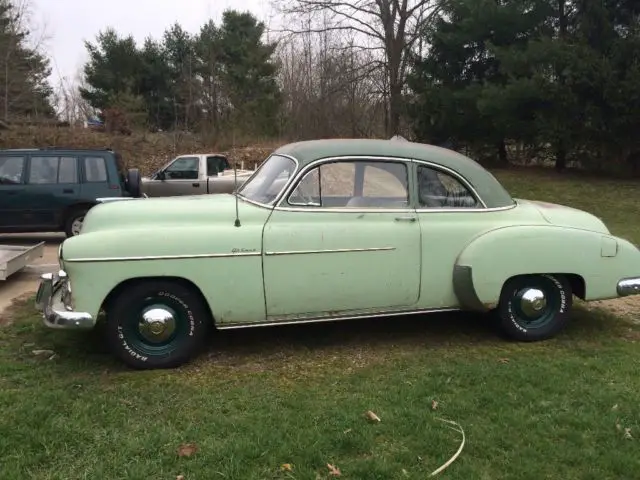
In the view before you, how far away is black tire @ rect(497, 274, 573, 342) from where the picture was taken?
17.0ft

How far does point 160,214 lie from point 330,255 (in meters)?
1.39

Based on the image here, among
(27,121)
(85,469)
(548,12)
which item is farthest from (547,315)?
(27,121)

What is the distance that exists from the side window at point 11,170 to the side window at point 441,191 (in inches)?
316

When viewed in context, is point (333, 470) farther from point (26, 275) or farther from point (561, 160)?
point (561, 160)

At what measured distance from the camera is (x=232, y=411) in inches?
152

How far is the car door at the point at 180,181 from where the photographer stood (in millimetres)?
13547

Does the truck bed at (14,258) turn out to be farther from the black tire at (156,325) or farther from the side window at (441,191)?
the side window at (441,191)

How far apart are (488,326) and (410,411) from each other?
2143mm

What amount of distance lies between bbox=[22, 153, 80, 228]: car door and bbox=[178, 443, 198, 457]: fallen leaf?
797cm

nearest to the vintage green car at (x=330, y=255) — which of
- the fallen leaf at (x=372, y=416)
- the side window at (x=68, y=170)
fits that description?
the fallen leaf at (x=372, y=416)

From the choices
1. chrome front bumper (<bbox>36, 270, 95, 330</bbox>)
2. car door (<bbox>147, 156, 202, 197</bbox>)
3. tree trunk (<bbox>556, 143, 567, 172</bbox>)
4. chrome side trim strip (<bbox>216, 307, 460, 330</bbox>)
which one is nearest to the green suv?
car door (<bbox>147, 156, 202, 197</bbox>)

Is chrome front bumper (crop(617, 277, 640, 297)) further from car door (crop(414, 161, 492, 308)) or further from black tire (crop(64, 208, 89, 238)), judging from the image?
black tire (crop(64, 208, 89, 238))

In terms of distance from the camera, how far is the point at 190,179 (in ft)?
44.8

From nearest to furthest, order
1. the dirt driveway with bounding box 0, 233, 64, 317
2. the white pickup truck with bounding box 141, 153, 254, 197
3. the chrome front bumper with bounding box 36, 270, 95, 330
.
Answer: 1. the chrome front bumper with bounding box 36, 270, 95, 330
2. the dirt driveway with bounding box 0, 233, 64, 317
3. the white pickup truck with bounding box 141, 153, 254, 197
